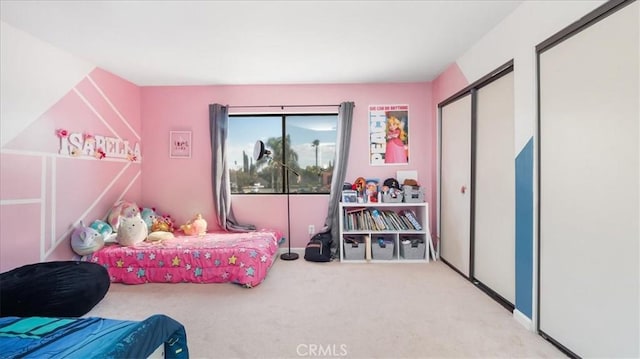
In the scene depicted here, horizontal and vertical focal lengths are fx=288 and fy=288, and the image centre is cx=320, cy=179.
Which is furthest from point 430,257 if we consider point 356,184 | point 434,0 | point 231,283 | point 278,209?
point 434,0

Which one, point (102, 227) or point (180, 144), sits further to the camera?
point (180, 144)

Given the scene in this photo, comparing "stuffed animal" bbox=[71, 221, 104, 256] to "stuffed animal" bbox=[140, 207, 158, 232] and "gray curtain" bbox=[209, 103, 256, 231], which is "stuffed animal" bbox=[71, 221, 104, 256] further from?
"gray curtain" bbox=[209, 103, 256, 231]

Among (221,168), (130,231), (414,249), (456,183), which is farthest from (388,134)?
(130,231)

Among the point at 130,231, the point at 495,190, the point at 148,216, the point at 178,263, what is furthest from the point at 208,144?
the point at 495,190

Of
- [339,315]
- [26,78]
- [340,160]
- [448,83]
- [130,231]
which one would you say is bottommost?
[339,315]

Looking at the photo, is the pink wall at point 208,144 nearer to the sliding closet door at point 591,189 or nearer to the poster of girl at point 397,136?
Result: the poster of girl at point 397,136

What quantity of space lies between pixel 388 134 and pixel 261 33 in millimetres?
2182

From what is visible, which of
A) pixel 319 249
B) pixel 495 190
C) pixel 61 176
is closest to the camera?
pixel 495 190

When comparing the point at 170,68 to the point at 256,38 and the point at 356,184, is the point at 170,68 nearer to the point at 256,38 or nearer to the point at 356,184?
the point at 256,38

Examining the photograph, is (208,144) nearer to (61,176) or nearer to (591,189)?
(61,176)

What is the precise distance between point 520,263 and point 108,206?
4.35 meters

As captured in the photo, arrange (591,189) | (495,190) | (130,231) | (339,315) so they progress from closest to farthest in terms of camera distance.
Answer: (591,189) < (339,315) < (495,190) < (130,231)

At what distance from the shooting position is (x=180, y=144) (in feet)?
13.4

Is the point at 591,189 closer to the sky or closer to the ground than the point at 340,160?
closer to the ground
